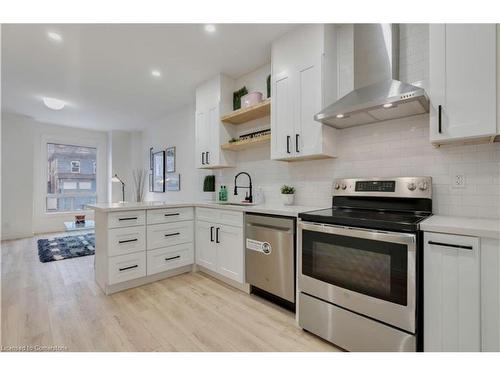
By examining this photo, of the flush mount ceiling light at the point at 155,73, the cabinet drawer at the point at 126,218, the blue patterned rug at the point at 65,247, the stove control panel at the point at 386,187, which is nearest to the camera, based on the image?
the stove control panel at the point at 386,187

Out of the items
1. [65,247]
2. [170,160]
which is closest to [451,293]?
[170,160]

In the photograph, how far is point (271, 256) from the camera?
221cm

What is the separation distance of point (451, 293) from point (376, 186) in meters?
0.92

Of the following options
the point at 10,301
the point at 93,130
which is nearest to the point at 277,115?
the point at 10,301

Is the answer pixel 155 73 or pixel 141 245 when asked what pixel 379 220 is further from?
pixel 155 73

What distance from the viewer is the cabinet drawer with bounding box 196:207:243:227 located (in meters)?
2.53

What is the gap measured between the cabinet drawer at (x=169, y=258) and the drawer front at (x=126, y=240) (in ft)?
0.56

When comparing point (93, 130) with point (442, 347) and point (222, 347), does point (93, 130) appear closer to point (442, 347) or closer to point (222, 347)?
point (222, 347)

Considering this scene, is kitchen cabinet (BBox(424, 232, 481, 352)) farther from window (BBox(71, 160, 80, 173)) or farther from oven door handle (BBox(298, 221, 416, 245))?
window (BBox(71, 160, 80, 173))

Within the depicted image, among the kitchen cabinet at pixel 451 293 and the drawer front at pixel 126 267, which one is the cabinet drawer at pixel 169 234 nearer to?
the drawer front at pixel 126 267

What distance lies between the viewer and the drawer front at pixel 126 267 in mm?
2514

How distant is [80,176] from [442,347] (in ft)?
25.8

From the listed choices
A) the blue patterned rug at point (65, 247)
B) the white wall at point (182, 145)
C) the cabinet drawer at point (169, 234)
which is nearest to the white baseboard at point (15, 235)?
the blue patterned rug at point (65, 247)

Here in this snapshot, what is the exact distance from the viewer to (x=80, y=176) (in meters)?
6.52
